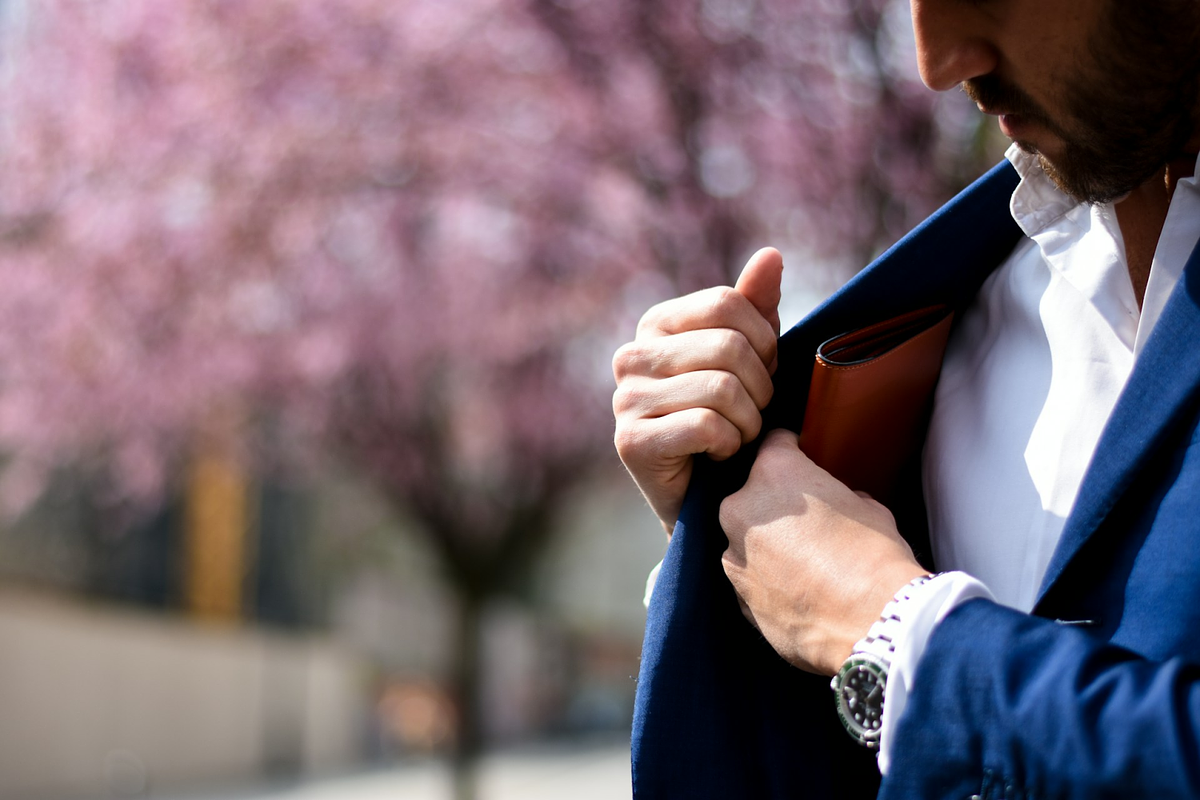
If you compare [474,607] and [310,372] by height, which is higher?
[310,372]

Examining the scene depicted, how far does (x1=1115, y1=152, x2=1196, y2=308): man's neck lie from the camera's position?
1.09 metres

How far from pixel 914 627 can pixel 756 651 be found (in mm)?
305

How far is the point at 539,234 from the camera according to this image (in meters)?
7.16

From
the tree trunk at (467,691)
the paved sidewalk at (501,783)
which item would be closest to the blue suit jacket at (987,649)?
the tree trunk at (467,691)

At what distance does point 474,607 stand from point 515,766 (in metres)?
12.7

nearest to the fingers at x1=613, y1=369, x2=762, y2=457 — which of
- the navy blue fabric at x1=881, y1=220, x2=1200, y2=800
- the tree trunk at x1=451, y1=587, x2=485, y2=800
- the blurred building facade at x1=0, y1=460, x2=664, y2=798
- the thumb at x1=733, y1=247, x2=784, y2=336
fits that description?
the thumb at x1=733, y1=247, x2=784, y2=336

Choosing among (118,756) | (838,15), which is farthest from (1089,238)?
(118,756)

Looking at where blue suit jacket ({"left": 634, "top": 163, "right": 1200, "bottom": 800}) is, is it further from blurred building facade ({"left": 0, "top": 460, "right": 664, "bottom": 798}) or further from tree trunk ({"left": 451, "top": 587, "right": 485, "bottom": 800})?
blurred building facade ({"left": 0, "top": 460, "right": 664, "bottom": 798})

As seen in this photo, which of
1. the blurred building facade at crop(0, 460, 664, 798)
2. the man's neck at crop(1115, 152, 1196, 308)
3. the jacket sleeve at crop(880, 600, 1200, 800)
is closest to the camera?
the jacket sleeve at crop(880, 600, 1200, 800)

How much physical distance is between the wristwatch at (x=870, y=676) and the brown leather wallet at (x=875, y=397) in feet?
0.83

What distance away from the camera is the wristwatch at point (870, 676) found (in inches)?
35.5

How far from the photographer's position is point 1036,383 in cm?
117

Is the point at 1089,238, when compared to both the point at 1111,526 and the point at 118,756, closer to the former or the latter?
the point at 1111,526

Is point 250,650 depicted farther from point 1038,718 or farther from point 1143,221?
point 1038,718
